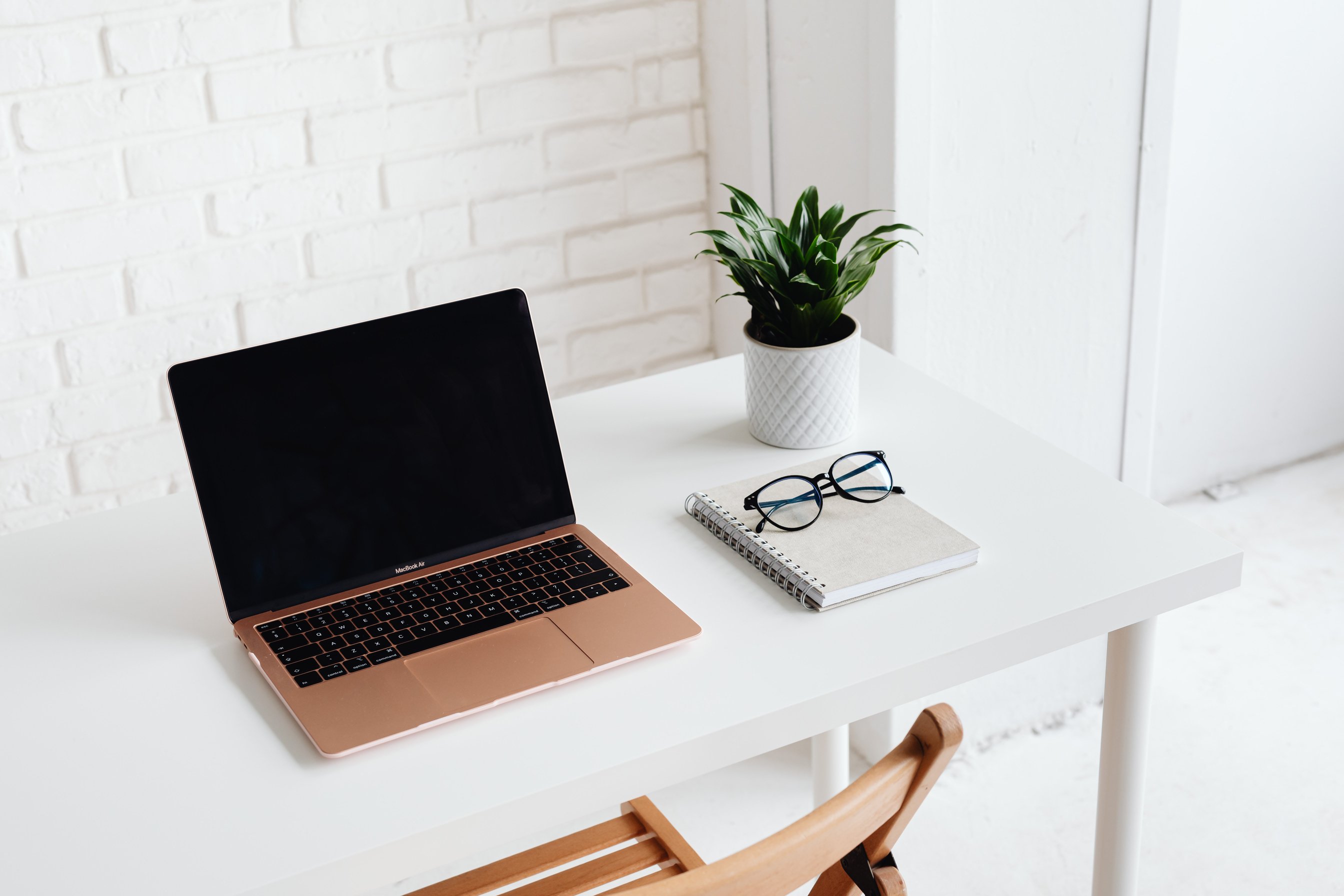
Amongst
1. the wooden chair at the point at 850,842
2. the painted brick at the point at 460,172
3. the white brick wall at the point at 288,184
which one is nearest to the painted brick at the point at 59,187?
the white brick wall at the point at 288,184

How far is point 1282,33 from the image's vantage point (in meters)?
2.31

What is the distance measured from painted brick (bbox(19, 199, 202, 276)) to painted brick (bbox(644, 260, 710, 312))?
2.15ft

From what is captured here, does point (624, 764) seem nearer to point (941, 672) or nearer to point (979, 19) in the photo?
point (941, 672)

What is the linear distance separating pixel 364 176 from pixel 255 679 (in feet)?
3.28

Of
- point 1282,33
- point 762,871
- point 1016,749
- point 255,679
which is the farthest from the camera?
point 1282,33

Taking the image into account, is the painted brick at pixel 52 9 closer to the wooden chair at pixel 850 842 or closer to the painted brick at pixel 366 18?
the painted brick at pixel 366 18

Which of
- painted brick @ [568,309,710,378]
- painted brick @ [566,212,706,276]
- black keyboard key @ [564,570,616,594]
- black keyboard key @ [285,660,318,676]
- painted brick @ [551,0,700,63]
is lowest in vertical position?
painted brick @ [568,309,710,378]

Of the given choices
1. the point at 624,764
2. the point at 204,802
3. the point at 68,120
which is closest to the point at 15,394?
the point at 68,120

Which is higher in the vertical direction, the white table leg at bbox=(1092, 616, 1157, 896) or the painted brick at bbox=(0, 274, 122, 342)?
the painted brick at bbox=(0, 274, 122, 342)

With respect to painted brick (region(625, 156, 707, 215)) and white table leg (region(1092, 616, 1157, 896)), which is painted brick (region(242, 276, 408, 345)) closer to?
painted brick (region(625, 156, 707, 215))

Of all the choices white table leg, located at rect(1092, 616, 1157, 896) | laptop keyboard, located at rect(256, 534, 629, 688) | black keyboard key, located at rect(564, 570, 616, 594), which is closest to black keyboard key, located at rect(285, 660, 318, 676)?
laptop keyboard, located at rect(256, 534, 629, 688)

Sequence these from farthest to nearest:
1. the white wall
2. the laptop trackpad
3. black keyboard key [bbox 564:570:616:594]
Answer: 1. the white wall
2. black keyboard key [bbox 564:570:616:594]
3. the laptop trackpad

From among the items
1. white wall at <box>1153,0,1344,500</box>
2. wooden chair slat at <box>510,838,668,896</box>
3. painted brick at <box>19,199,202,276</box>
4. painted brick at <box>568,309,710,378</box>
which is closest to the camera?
wooden chair slat at <box>510,838,668,896</box>

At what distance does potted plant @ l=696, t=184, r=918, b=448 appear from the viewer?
1.21 metres
